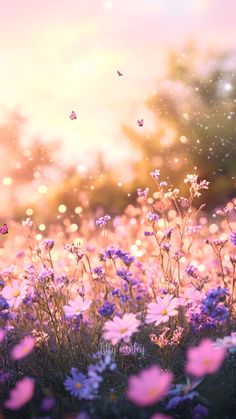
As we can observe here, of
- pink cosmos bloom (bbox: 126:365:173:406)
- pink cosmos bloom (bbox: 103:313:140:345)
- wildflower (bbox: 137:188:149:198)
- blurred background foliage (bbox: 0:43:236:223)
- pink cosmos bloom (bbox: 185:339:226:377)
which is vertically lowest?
pink cosmos bloom (bbox: 126:365:173:406)

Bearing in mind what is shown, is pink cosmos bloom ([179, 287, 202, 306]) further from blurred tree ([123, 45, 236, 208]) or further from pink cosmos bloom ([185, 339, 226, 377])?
blurred tree ([123, 45, 236, 208])

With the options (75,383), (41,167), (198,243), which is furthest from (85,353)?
(41,167)

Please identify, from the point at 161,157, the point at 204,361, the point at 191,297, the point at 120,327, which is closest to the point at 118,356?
the point at 191,297

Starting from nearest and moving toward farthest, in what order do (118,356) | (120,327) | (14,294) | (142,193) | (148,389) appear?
(148,389), (120,327), (118,356), (14,294), (142,193)

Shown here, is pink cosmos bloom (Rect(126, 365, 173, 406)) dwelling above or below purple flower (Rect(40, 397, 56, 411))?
below

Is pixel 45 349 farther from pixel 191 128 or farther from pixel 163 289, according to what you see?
pixel 191 128

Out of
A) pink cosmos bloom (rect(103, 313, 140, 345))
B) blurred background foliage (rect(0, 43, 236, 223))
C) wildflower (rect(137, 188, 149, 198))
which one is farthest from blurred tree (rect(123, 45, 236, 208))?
pink cosmos bloom (rect(103, 313, 140, 345))

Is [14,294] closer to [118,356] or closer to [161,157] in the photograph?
[118,356]

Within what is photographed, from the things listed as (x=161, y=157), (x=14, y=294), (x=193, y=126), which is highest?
(x=193, y=126)
